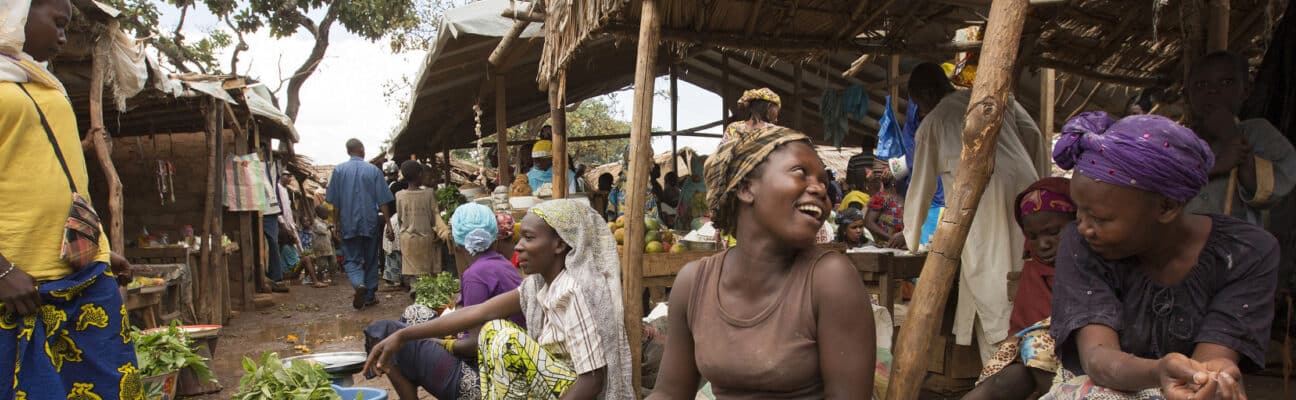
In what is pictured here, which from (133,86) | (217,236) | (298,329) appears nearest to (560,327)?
(133,86)

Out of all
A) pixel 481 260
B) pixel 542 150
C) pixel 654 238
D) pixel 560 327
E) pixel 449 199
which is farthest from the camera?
pixel 449 199

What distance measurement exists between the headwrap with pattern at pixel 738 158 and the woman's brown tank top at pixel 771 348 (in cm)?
27

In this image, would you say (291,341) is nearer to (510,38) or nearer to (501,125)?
(501,125)

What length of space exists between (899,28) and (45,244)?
4686mm

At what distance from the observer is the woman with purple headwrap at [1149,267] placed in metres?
1.76

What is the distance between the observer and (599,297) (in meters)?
3.24

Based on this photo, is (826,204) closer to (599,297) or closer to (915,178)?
(599,297)

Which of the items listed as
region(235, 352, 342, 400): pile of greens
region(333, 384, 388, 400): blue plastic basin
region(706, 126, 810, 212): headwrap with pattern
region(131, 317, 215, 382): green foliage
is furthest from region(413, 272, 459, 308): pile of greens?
region(706, 126, 810, 212): headwrap with pattern

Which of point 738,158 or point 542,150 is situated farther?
point 542,150

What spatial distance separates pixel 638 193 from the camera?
365 cm

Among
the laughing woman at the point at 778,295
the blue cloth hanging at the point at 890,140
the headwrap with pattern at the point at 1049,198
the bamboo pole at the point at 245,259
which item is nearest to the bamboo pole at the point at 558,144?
the blue cloth hanging at the point at 890,140

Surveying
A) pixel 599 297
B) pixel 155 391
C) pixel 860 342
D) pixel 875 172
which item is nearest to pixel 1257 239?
pixel 860 342

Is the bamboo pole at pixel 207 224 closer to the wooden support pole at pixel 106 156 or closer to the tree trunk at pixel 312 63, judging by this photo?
the wooden support pole at pixel 106 156

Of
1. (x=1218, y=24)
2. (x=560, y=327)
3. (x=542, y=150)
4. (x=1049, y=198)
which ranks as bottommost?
(x=560, y=327)
